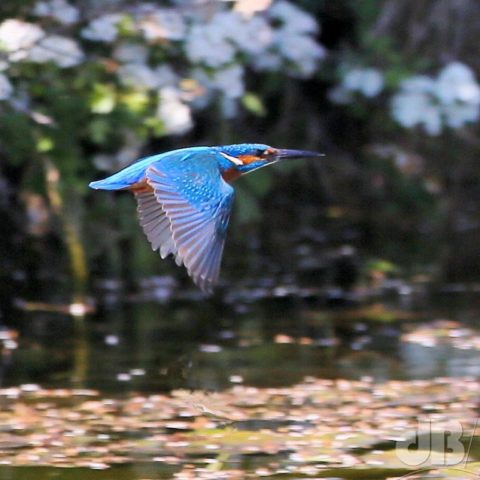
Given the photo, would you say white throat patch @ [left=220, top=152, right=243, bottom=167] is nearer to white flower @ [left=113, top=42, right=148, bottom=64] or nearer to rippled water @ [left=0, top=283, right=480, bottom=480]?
rippled water @ [left=0, top=283, right=480, bottom=480]

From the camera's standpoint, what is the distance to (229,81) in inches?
283

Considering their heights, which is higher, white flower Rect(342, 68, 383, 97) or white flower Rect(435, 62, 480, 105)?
white flower Rect(342, 68, 383, 97)

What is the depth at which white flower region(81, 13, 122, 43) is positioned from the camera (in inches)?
261

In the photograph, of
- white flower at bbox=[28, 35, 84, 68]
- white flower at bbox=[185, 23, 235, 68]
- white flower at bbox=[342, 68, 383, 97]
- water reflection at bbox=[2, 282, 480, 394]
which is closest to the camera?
water reflection at bbox=[2, 282, 480, 394]

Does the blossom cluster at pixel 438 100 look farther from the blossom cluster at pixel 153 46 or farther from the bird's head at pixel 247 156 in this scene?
the bird's head at pixel 247 156

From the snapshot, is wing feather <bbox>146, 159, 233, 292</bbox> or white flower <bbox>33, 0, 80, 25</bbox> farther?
white flower <bbox>33, 0, 80, 25</bbox>

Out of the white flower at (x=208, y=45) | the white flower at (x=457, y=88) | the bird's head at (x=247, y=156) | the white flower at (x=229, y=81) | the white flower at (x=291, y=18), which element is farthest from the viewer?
the white flower at (x=457, y=88)

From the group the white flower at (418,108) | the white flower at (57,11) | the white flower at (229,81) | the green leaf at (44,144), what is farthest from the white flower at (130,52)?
the white flower at (418,108)

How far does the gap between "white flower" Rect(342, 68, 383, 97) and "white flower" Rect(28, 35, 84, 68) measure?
2491 mm

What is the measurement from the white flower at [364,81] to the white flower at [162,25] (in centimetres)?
190

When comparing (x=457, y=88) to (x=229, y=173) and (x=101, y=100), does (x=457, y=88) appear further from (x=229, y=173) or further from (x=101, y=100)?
(x=229, y=173)

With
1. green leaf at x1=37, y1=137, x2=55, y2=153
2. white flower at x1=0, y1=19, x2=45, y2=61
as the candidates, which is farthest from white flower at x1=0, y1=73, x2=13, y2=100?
green leaf at x1=37, y1=137, x2=55, y2=153

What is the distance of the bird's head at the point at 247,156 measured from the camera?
4.88 meters

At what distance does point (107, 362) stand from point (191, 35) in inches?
76.5
